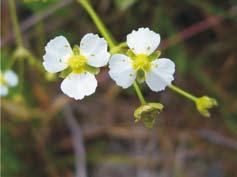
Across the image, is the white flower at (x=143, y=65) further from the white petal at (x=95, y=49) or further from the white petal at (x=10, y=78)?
the white petal at (x=10, y=78)

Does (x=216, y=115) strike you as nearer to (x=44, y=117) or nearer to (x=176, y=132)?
(x=176, y=132)

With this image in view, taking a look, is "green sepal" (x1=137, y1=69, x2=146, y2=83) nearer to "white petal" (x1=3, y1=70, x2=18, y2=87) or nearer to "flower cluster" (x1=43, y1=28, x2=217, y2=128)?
"flower cluster" (x1=43, y1=28, x2=217, y2=128)

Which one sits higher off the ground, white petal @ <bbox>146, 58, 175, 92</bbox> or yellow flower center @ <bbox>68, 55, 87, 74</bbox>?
yellow flower center @ <bbox>68, 55, 87, 74</bbox>

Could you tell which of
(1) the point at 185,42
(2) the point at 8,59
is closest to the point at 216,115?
(1) the point at 185,42

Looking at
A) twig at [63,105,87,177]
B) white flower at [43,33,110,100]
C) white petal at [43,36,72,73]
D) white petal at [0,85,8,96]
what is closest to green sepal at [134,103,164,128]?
white flower at [43,33,110,100]

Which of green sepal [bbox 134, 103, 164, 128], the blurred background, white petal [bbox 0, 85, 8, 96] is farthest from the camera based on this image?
the blurred background

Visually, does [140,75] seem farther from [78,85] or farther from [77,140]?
[77,140]

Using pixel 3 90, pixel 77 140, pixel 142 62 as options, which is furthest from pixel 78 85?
pixel 77 140
